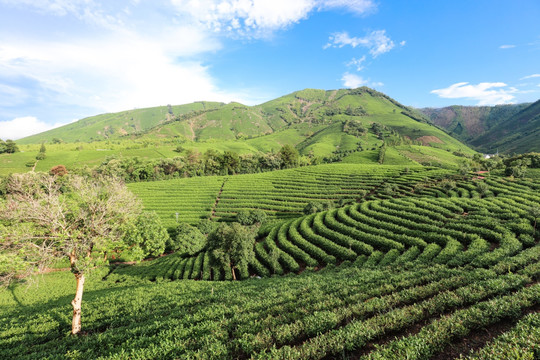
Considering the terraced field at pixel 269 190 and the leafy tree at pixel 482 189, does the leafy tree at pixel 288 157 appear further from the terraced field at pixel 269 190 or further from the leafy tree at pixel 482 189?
the leafy tree at pixel 482 189

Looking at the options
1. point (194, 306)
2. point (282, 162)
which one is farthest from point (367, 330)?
point (282, 162)

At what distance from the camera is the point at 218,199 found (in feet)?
221

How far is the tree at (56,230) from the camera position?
10758 mm

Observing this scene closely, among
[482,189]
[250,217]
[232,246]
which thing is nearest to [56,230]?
[232,246]

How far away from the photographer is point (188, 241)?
3641 cm

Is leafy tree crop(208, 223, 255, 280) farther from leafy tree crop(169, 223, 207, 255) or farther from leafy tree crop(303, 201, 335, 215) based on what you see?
leafy tree crop(303, 201, 335, 215)

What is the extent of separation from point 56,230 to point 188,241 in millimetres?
25114

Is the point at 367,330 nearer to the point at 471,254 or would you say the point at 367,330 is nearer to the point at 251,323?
the point at 251,323

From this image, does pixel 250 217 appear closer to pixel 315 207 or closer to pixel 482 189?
pixel 315 207

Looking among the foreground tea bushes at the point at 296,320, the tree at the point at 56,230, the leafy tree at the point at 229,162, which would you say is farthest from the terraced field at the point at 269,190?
the tree at the point at 56,230

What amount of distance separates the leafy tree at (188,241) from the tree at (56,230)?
23.4 m

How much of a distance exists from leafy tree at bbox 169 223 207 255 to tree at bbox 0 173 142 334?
23383 mm

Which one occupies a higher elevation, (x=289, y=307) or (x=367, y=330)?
(x=367, y=330)

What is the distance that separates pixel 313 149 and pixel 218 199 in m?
118
